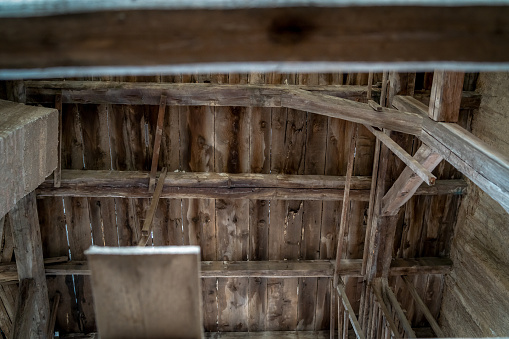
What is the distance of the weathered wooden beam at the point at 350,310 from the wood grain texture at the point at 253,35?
3.19 meters

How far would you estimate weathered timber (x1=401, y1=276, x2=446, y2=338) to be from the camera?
14.9ft

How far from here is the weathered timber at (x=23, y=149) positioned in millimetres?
2492

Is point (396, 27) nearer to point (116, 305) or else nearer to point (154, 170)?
point (116, 305)

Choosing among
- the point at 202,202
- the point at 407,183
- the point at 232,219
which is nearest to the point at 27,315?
the point at 202,202

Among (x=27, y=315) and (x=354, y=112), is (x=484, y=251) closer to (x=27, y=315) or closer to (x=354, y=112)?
(x=354, y=112)

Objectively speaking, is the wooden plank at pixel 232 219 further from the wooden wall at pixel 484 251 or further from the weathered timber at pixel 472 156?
the wooden wall at pixel 484 251

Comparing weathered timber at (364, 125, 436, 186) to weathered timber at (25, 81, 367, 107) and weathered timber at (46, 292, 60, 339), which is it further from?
weathered timber at (46, 292, 60, 339)

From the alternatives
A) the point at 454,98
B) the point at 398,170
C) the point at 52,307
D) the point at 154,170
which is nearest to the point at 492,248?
the point at 398,170

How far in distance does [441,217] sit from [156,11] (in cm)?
444

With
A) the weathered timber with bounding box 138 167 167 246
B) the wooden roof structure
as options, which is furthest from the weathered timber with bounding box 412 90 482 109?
the weathered timber with bounding box 138 167 167 246

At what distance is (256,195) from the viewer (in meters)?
4.44

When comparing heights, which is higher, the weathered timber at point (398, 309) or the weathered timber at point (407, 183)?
the weathered timber at point (407, 183)

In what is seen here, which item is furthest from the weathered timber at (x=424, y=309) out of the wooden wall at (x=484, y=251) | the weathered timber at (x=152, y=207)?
the weathered timber at (x=152, y=207)

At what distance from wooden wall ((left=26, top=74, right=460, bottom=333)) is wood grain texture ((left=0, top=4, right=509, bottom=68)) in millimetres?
2876
